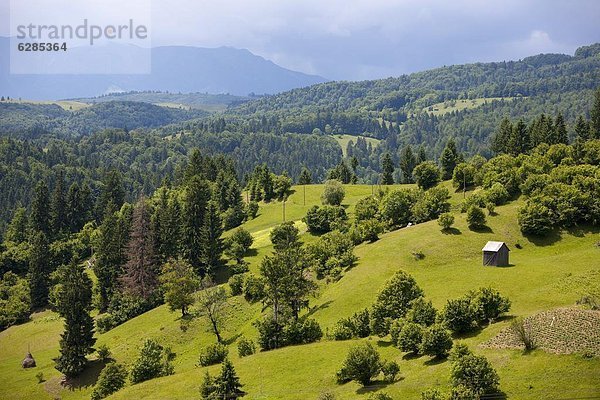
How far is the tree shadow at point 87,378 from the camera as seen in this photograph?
81562 mm

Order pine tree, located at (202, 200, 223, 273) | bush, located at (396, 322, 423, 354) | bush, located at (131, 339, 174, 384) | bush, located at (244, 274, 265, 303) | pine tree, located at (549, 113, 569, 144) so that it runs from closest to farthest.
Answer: bush, located at (396, 322, 423, 354)
bush, located at (131, 339, 174, 384)
bush, located at (244, 274, 265, 303)
pine tree, located at (202, 200, 223, 273)
pine tree, located at (549, 113, 569, 144)

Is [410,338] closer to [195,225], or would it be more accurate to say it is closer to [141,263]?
[141,263]

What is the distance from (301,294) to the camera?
8275cm

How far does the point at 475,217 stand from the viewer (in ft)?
330

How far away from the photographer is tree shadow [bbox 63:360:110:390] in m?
81.6

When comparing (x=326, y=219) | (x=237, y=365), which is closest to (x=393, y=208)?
(x=326, y=219)

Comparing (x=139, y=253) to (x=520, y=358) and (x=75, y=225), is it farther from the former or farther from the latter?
(x=520, y=358)

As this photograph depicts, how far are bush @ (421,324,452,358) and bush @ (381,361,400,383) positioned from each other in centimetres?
410

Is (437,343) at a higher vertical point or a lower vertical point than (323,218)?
lower

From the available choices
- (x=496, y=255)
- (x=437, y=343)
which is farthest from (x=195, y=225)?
(x=437, y=343)

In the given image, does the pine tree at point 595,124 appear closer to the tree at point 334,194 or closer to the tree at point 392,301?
the tree at point 334,194

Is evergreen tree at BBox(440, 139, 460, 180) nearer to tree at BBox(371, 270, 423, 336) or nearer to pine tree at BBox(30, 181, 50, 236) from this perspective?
tree at BBox(371, 270, 423, 336)

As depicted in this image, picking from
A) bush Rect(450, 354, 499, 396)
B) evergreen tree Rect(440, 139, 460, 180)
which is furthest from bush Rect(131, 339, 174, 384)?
evergreen tree Rect(440, 139, 460, 180)

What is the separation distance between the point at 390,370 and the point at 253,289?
45.4 meters
